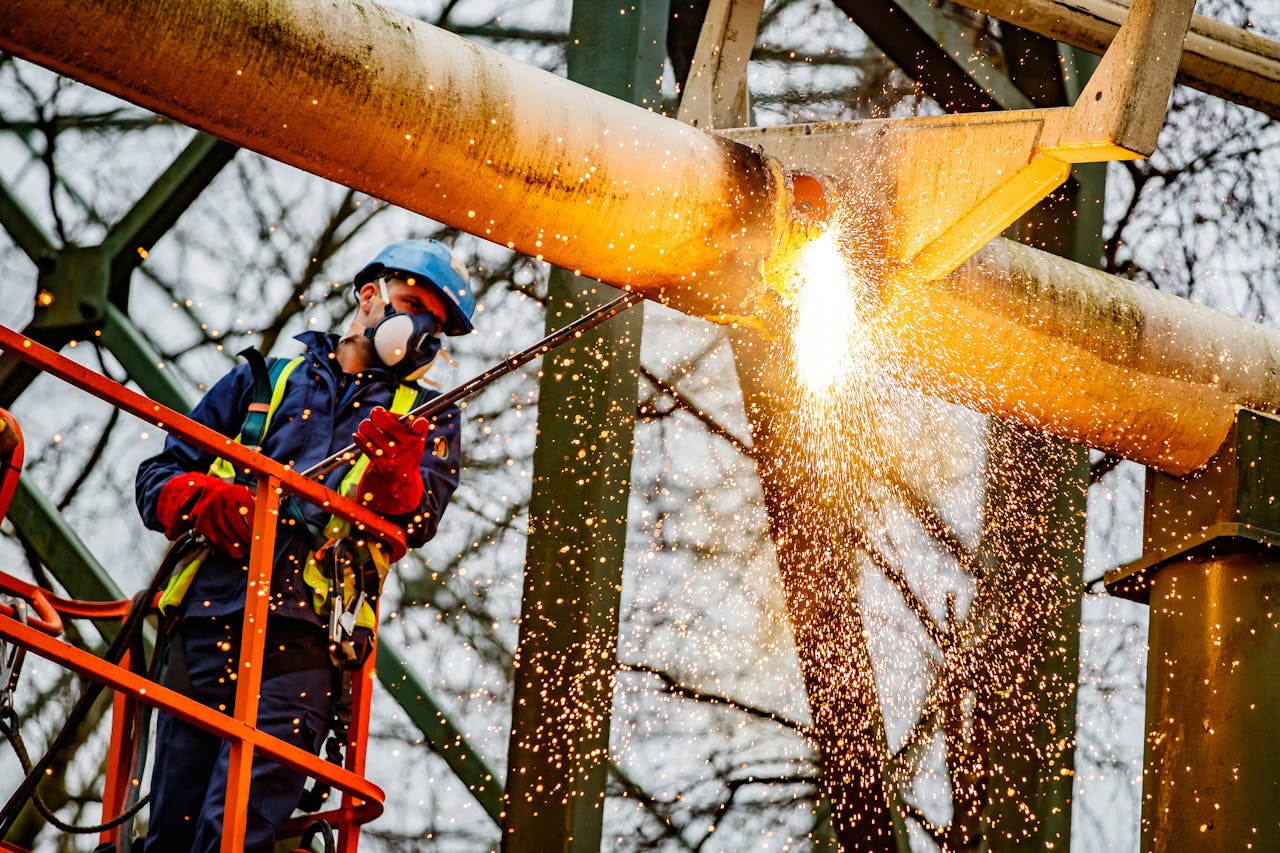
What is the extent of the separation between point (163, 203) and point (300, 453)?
3.06 metres

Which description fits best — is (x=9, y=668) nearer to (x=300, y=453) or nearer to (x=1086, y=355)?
(x=300, y=453)

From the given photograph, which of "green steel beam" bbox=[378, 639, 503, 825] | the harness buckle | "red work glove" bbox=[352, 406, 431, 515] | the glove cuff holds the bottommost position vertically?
the harness buckle

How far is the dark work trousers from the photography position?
4.25 m

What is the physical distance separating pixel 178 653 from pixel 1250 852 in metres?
3.21

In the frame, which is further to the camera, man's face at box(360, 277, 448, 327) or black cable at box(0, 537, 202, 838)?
man's face at box(360, 277, 448, 327)

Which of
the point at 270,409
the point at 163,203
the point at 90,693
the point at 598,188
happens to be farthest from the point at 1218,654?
the point at 163,203

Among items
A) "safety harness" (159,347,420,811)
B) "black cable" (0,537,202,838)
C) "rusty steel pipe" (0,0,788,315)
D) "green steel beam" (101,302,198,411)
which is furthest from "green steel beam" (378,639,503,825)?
"rusty steel pipe" (0,0,788,315)

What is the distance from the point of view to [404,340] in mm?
4766

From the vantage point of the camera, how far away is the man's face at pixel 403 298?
4.91 m

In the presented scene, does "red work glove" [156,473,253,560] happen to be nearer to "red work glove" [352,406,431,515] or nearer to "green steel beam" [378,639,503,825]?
"red work glove" [352,406,431,515]

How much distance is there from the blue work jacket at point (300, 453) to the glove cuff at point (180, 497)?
0.09 metres

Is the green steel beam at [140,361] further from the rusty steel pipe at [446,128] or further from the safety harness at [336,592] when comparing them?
the rusty steel pipe at [446,128]

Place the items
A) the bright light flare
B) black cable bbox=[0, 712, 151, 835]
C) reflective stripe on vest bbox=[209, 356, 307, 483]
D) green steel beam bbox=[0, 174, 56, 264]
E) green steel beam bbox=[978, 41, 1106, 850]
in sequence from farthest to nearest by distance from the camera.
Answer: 1. green steel beam bbox=[0, 174, 56, 264]
2. green steel beam bbox=[978, 41, 1106, 850]
3. the bright light flare
4. reflective stripe on vest bbox=[209, 356, 307, 483]
5. black cable bbox=[0, 712, 151, 835]

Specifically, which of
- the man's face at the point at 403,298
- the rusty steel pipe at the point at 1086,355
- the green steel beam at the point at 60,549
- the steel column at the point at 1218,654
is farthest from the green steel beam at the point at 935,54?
the green steel beam at the point at 60,549
